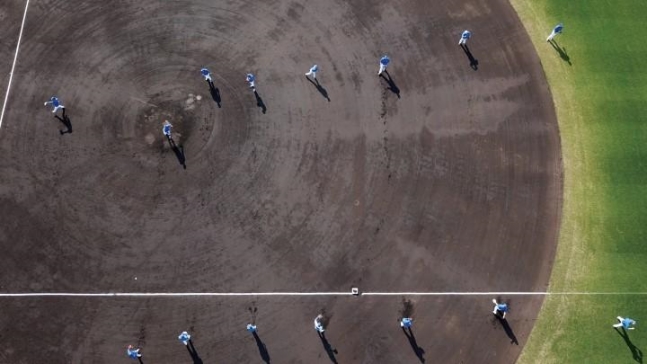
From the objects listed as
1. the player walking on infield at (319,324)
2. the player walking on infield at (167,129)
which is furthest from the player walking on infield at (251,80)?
the player walking on infield at (319,324)

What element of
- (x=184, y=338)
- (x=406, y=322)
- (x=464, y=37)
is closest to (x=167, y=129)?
(x=184, y=338)

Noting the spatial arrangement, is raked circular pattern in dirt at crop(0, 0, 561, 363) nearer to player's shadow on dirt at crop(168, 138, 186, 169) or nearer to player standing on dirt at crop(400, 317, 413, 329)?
player's shadow on dirt at crop(168, 138, 186, 169)

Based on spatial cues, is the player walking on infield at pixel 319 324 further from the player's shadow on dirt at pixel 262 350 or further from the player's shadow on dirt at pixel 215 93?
the player's shadow on dirt at pixel 215 93

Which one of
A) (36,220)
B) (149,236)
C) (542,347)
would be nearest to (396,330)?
(542,347)

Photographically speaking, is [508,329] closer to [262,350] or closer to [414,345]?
[414,345]

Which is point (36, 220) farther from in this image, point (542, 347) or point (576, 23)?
point (576, 23)
